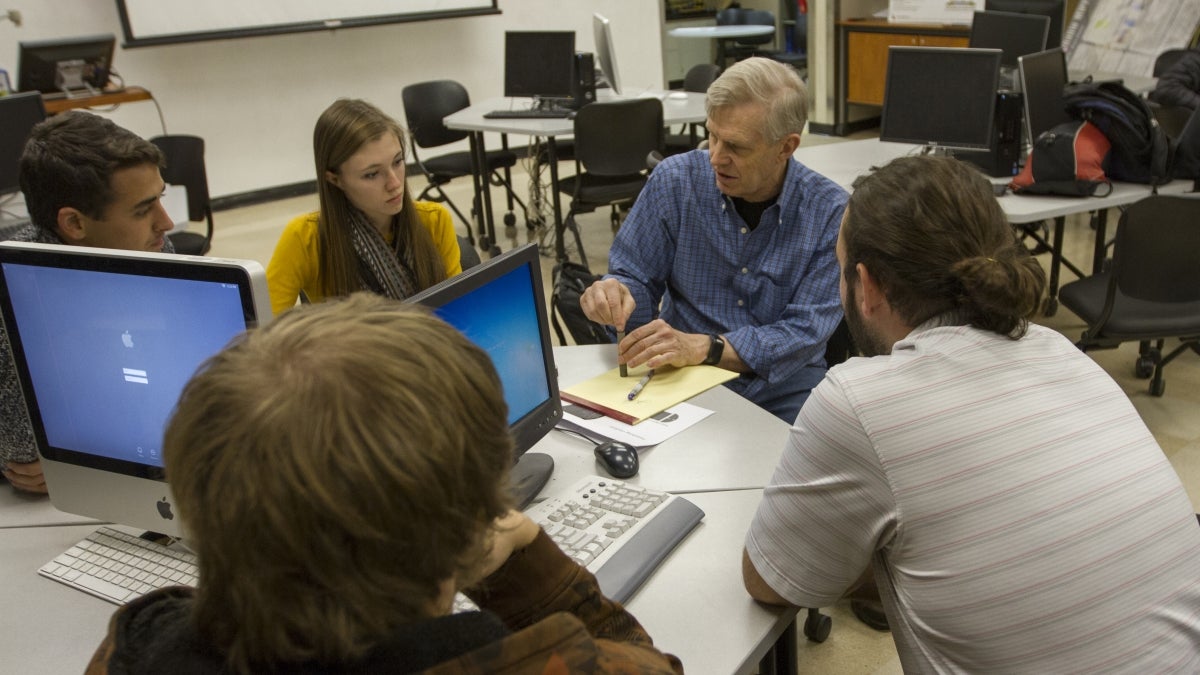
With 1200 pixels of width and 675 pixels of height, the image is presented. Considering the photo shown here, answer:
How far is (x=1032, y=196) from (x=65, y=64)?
477 centimetres

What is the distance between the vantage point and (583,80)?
530cm

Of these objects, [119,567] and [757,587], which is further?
[119,567]

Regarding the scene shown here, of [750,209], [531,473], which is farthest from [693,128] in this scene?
[531,473]

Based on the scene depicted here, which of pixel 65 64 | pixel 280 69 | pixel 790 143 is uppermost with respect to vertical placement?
pixel 65 64

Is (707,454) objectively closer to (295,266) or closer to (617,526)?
(617,526)

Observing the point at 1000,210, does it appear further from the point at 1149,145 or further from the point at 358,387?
the point at 1149,145

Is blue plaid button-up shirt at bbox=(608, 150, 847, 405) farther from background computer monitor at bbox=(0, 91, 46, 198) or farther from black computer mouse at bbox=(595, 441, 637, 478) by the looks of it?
background computer monitor at bbox=(0, 91, 46, 198)

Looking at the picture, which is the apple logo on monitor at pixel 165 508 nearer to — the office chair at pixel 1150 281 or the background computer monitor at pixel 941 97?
the office chair at pixel 1150 281

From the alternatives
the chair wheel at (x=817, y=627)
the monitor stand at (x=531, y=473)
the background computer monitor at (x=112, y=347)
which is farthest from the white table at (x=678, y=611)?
the chair wheel at (x=817, y=627)

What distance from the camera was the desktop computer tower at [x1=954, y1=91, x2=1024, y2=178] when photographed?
347 cm

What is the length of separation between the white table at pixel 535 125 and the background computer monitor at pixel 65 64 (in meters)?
1.87

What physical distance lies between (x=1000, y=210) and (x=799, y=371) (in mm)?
1023

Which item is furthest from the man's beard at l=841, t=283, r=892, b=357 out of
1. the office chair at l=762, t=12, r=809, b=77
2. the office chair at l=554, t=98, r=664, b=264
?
the office chair at l=762, t=12, r=809, b=77

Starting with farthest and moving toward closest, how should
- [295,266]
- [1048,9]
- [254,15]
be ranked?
[254,15] < [1048,9] < [295,266]
